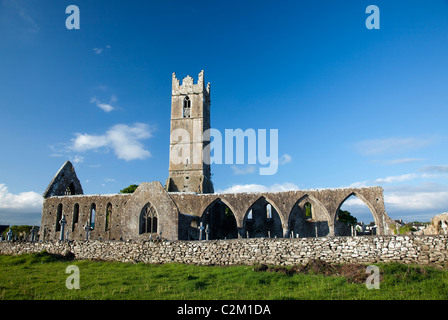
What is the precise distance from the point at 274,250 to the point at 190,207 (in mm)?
17480

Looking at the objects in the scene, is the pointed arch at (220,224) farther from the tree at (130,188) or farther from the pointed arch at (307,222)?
the tree at (130,188)

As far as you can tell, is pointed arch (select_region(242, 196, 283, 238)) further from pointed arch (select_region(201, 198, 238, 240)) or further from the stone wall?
the stone wall

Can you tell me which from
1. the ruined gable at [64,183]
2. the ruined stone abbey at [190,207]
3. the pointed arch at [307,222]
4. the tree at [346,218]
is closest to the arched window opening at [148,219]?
the ruined stone abbey at [190,207]

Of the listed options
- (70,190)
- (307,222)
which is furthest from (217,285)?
(70,190)

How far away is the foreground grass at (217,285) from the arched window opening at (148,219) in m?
11.6

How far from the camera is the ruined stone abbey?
90.4 ft

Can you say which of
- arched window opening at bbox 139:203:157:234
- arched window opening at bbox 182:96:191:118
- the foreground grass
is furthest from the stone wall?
arched window opening at bbox 182:96:191:118

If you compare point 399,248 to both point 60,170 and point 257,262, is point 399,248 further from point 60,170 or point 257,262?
point 60,170

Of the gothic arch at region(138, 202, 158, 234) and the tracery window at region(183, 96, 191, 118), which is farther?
the tracery window at region(183, 96, 191, 118)

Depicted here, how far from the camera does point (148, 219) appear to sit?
28.4m

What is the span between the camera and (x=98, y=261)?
19.4 m

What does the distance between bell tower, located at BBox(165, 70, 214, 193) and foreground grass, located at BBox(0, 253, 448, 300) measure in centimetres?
2602

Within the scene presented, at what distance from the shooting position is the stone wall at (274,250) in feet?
46.6
